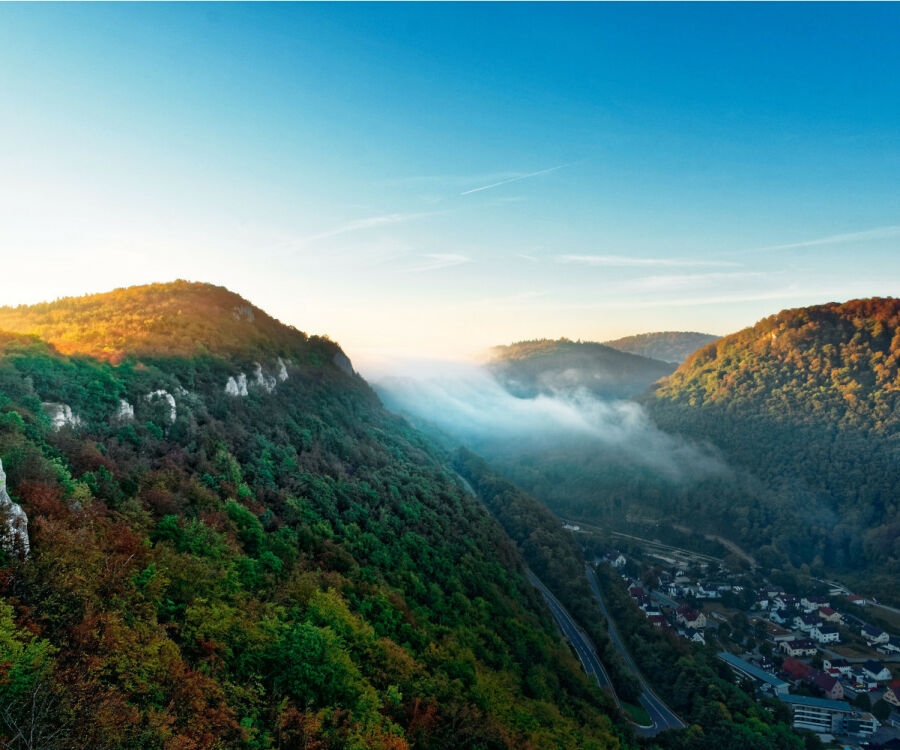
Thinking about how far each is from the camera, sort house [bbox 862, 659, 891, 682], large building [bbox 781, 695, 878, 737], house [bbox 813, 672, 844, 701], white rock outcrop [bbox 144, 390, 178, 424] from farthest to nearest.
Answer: house [bbox 862, 659, 891, 682] → house [bbox 813, 672, 844, 701] → large building [bbox 781, 695, 878, 737] → white rock outcrop [bbox 144, 390, 178, 424]

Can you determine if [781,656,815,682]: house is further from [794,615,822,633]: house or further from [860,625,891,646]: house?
[860,625,891,646]: house

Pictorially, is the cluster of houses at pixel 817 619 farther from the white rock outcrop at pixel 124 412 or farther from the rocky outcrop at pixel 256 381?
the white rock outcrop at pixel 124 412

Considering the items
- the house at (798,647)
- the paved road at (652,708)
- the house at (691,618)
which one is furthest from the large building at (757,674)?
the paved road at (652,708)

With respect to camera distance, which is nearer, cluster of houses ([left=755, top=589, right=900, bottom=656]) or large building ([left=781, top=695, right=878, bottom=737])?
large building ([left=781, top=695, right=878, bottom=737])

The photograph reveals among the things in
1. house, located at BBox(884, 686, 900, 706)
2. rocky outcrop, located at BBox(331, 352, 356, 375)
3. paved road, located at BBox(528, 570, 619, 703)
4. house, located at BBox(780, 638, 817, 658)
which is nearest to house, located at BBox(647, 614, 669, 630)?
paved road, located at BBox(528, 570, 619, 703)

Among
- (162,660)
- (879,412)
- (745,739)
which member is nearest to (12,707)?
(162,660)

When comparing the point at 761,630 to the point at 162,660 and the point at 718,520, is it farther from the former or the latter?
the point at 162,660
